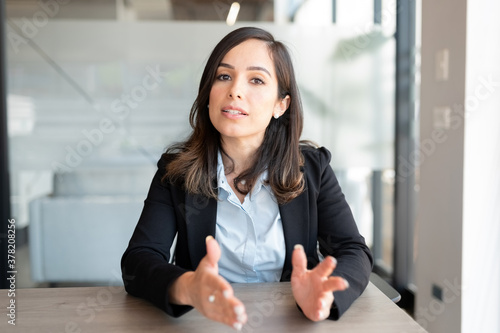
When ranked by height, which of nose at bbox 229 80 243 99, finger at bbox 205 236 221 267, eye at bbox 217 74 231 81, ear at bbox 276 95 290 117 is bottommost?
finger at bbox 205 236 221 267

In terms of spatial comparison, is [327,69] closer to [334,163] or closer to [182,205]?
[334,163]

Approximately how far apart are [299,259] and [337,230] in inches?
18.1

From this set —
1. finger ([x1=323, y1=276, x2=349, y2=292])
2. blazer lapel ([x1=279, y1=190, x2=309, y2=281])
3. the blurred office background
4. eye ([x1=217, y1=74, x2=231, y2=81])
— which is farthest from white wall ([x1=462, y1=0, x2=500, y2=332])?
finger ([x1=323, y1=276, x2=349, y2=292])

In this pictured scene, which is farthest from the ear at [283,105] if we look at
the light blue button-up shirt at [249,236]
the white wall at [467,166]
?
the white wall at [467,166]

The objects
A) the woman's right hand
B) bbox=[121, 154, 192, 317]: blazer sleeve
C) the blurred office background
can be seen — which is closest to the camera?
the woman's right hand

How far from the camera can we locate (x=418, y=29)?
3193 millimetres

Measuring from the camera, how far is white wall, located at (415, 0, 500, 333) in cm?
231

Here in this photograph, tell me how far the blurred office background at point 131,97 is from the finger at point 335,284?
2150mm

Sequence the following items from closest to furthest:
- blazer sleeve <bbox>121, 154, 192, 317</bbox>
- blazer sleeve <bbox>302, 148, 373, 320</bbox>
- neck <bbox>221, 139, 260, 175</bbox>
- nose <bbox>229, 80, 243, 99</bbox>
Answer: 1. blazer sleeve <bbox>121, 154, 192, 317</bbox>
2. blazer sleeve <bbox>302, 148, 373, 320</bbox>
3. nose <bbox>229, 80, 243, 99</bbox>
4. neck <bbox>221, 139, 260, 175</bbox>

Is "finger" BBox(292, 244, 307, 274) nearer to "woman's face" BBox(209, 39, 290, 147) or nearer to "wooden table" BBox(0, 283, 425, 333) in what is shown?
"wooden table" BBox(0, 283, 425, 333)

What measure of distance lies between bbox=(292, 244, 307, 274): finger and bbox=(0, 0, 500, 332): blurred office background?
210 cm

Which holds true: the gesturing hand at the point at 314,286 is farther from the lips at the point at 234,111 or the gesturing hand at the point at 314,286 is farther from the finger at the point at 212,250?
the lips at the point at 234,111

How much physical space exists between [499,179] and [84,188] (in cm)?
223

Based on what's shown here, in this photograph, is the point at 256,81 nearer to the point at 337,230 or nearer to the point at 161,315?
the point at 337,230
